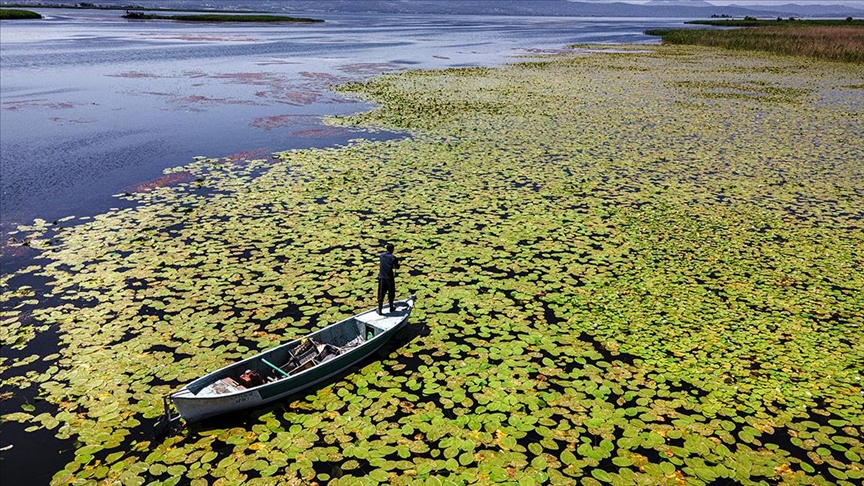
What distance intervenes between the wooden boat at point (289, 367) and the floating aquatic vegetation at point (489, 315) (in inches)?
12.4

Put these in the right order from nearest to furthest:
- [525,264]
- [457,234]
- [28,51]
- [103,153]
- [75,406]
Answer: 1. [75,406]
2. [525,264]
3. [457,234]
4. [103,153]
5. [28,51]

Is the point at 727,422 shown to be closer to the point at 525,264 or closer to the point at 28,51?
the point at 525,264

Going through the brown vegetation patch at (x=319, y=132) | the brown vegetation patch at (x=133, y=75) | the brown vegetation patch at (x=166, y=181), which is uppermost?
the brown vegetation patch at (x=133, y=75)

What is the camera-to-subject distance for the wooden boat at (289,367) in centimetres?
809

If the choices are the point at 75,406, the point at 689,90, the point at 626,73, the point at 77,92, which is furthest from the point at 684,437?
the point at 626,73

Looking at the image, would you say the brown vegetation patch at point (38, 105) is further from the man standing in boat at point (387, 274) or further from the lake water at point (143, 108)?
the man standing in boat at point (387, 274)

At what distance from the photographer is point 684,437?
7988 millimetres

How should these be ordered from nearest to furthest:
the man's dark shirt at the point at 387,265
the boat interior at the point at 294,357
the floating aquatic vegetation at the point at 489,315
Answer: the floating aquatic vegetation at the point at 489,315 → the boat interior at the point at 294,357 → the man's dark shirt at the point at 387,265

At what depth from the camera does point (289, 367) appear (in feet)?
31.3

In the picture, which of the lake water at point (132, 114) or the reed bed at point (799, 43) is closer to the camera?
the lake water at point (132, 114)

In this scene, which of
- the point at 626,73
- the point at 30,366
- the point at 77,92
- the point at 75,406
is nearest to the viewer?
the point at 75,406

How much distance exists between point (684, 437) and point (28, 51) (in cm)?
8135

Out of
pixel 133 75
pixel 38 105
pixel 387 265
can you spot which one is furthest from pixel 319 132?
pixel 133 75

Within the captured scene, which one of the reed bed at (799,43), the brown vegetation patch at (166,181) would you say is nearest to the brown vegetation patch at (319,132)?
the brown vegetation patch at (166,181)
